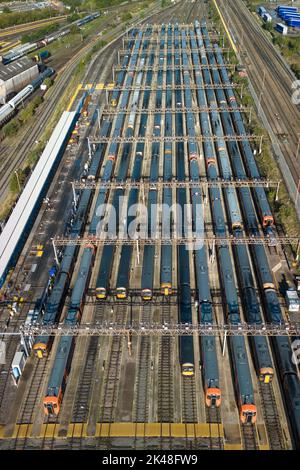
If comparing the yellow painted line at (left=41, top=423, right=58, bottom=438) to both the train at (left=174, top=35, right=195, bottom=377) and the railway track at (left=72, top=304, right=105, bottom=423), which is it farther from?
the train at (left=174, top=35, right=195, bottom=377)

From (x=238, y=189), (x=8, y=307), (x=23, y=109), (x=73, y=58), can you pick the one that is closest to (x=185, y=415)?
(x=8, y=307)

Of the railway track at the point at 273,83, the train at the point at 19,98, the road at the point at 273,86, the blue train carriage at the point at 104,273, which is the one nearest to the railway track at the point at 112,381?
the blue train carriage at the point at 104,273

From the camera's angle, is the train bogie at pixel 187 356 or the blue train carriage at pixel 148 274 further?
the blue train carriage at pixel 148 274

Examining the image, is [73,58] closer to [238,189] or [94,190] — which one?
[94,190]

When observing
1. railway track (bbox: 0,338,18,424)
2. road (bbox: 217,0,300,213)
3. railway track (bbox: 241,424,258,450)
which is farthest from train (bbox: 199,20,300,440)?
railway track (bbox: 0,338,18,424)

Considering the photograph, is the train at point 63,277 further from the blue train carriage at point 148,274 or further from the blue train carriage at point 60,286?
the blue train carriage at point 148,274

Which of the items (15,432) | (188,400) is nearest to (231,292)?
(188,400)
